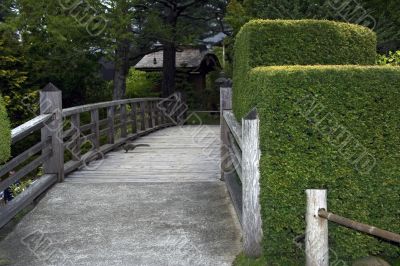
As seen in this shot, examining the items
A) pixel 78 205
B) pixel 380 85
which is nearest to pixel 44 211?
pixel 78 205

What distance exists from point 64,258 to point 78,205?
1460mm

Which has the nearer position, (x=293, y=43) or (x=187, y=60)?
(x=293, y=43)

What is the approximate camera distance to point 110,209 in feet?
17.5

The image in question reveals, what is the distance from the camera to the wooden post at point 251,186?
145 inches

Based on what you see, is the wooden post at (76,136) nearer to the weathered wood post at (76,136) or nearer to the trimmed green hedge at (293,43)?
the weathered wood post at (76,136)

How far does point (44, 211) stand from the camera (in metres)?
5.24

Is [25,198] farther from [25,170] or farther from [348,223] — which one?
[348,223]

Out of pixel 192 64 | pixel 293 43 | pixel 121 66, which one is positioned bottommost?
pixel 293 43

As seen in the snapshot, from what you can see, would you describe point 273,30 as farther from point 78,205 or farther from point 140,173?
point 140,173

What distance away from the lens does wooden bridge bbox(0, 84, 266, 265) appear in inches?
164

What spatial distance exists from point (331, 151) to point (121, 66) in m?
13.9

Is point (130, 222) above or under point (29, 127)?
under

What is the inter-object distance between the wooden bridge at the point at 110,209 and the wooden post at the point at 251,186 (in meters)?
0.29

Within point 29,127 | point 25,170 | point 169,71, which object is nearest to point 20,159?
point 25,170
